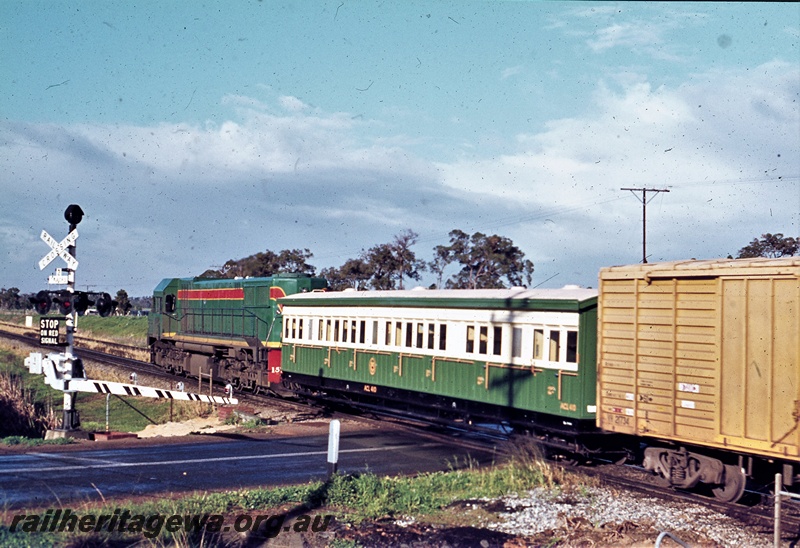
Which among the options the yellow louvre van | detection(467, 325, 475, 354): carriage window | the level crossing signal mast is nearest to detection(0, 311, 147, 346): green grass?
the level crossing signal mast

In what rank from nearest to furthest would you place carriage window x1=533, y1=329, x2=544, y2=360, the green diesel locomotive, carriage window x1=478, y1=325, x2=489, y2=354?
carriage window x1=533, y1=329, x2=544, y2=360
carriage window x1=478, y1=325, x2=489, y2=354
the green diesel locomotive

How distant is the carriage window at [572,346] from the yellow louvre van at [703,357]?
1.93 ft

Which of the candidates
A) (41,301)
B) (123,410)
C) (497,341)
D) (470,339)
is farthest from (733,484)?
(123,410)

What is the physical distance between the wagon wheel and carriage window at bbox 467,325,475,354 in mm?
6031

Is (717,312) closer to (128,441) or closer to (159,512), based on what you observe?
(159,512)

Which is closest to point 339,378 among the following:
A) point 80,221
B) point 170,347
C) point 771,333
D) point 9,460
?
point 80,221

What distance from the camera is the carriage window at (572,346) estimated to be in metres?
14.4

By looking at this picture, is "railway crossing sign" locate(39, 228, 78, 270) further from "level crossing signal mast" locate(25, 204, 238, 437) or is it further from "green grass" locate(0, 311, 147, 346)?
"green grass" locate(0, 311, 147, 346)

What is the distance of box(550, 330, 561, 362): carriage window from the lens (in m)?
14.8

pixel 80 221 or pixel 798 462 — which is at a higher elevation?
pixel 80 221

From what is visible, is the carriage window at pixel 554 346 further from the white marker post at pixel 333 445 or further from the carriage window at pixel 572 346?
the white marker post at pixel 333 445

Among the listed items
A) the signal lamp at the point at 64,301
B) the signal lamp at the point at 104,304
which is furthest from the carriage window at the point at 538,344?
the signal lamp at the point at 64,301

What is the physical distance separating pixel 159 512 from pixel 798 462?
8.39 metres

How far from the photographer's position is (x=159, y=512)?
9.44 m
